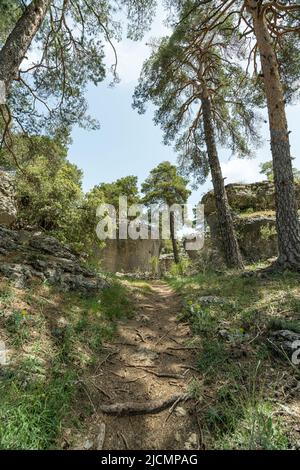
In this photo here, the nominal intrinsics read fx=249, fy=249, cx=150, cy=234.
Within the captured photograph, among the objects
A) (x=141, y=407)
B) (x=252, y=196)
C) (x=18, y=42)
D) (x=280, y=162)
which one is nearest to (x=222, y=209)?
(x=280, y=162)

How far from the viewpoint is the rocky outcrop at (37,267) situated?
152 inches

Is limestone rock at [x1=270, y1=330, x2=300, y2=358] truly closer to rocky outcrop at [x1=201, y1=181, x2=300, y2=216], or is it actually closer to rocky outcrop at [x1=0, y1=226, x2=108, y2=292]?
rocky outcrop at [x1=0, y1=226, x2=108, y2=292]

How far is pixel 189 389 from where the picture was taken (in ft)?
7.07

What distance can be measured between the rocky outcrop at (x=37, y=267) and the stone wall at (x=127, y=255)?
947cm

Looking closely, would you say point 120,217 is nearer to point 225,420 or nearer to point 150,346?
point 150,346

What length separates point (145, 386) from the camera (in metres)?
2.32

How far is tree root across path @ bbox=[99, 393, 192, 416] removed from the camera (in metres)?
1.94

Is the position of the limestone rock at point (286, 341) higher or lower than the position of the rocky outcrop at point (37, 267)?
lower

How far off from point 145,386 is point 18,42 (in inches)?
227

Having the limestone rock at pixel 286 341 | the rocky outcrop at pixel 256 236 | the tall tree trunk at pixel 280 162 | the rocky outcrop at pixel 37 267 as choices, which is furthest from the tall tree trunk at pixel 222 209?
the limestone rock at pixel 286 341

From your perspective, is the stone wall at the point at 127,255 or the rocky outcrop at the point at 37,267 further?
the stone wall at the point at 127,255

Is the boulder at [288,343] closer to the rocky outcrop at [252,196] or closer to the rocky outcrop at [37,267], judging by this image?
the rocky outcrop at [37,267]

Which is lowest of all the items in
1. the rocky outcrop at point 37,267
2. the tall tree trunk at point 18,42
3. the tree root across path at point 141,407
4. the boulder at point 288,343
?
the tree root across path at point 141,407

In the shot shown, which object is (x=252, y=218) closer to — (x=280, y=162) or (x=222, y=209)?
(x=222, y=209)
